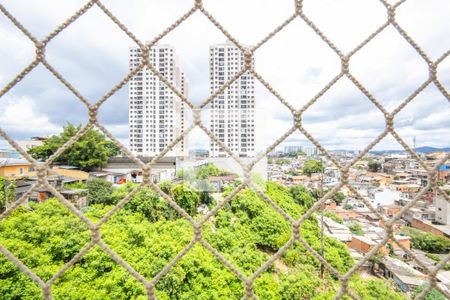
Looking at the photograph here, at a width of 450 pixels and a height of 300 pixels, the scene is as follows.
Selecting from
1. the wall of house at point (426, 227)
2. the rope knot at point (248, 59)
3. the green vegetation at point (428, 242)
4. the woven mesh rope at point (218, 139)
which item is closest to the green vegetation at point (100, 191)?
the woven mesh rope at point (218, 139)

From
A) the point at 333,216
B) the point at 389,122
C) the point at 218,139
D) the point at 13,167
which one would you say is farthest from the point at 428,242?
the point at 13,167

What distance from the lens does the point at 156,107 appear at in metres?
4.98

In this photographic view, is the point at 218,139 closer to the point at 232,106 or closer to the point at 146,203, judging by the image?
the point at 146,203

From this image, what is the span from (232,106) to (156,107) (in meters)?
3.16

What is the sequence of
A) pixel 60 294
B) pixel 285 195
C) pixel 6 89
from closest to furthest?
pixel 6 89, pixel 60 294, pixel 285 195

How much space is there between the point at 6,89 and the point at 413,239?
336 inches

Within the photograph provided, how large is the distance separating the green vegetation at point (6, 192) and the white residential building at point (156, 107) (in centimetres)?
150

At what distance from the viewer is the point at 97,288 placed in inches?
113

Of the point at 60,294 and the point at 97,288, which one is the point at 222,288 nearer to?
the point at 97,288

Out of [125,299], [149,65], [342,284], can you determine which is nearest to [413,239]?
[125,299]

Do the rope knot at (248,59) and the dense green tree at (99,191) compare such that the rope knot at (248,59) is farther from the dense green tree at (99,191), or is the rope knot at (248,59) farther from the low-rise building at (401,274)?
the dense green tree at (99,191)

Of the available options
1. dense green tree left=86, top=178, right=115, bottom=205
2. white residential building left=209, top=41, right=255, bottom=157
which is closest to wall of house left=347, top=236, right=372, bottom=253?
white residential building left=209, top=41, right=255, bottom=157

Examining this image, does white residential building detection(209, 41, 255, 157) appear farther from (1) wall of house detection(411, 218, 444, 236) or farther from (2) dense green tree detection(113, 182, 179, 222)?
(1) wall of house detection(411, 218, 444, 236)

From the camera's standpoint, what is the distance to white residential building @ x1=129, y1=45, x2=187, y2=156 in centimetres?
413
